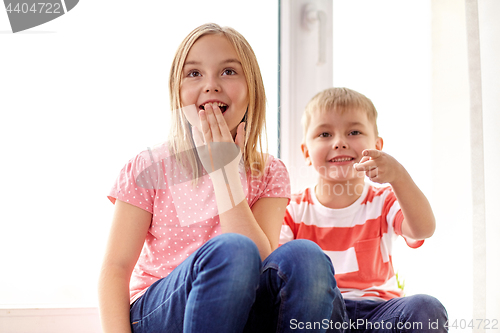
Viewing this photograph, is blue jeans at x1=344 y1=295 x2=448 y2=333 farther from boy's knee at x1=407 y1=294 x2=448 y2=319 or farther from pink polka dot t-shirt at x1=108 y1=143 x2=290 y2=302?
pink polka dot t-shirt at x1=108 y1=143 x2=290 y2=302

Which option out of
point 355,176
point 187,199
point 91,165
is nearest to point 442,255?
point 355,176

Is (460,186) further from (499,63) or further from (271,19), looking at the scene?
(271,19)

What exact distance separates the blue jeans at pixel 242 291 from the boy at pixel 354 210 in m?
0.27

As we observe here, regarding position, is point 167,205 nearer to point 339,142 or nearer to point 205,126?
point 205,126

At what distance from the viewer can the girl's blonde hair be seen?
88 cm

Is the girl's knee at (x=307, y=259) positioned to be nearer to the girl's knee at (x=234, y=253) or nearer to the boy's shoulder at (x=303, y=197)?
the girl's knee at (x=234, y=253)

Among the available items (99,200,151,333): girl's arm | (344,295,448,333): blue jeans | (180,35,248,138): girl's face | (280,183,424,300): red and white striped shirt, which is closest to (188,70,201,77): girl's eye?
(180,35,248,138): girl's face

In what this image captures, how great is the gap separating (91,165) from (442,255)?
35.2 inches

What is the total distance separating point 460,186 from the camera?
948 millimetres

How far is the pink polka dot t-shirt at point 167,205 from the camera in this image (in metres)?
0.84

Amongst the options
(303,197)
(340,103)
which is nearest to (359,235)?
(303,197)

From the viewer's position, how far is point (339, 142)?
999mm

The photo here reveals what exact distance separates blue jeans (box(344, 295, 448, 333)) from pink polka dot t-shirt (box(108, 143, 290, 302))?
0.30m

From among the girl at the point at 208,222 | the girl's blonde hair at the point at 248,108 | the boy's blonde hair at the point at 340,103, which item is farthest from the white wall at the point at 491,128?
the girl's blonde hair at the point at 248,108
